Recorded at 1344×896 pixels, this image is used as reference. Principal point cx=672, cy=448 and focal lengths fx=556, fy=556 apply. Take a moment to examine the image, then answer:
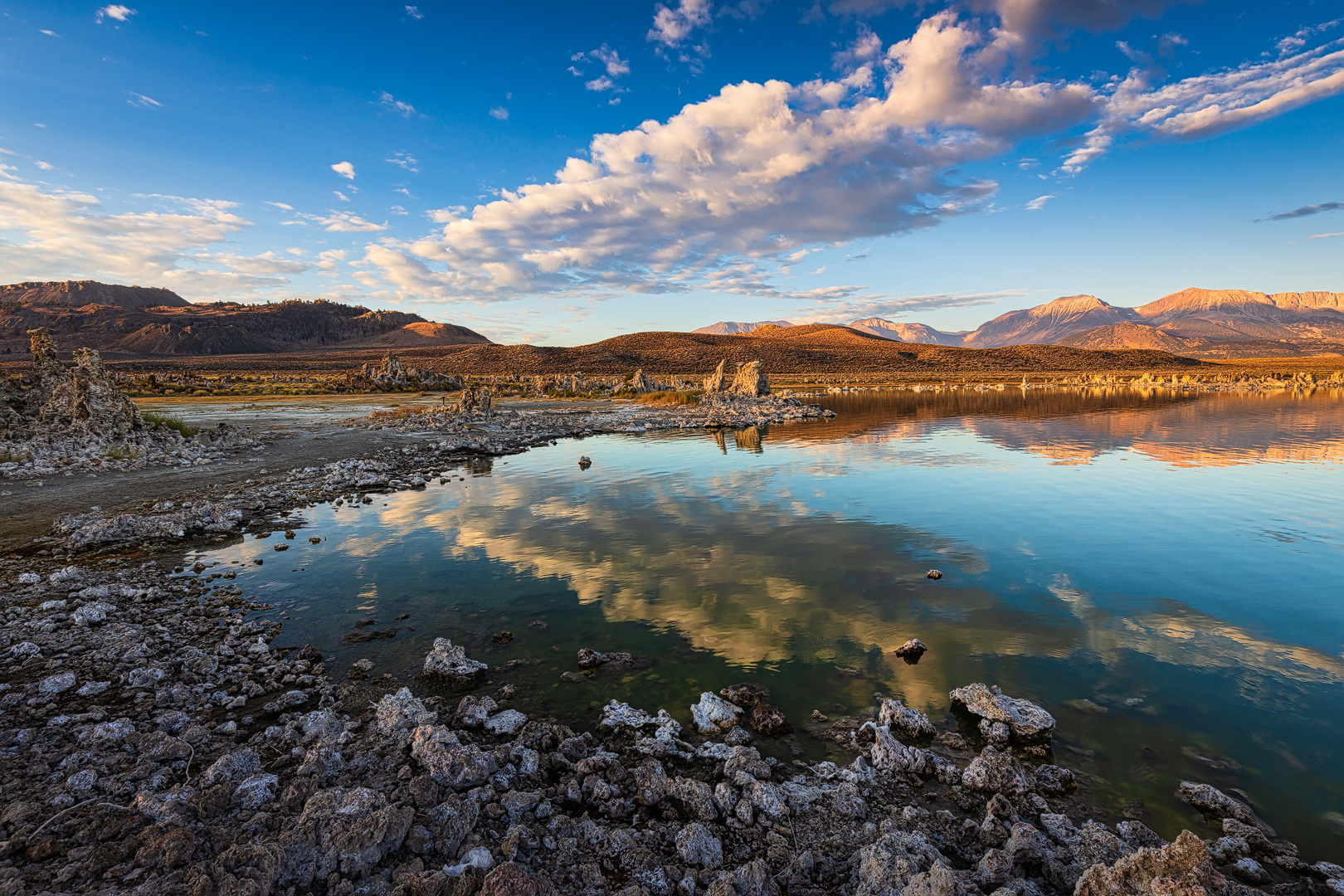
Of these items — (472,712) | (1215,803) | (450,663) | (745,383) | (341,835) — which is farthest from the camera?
(745,383)

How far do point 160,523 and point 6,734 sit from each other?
8883 mm

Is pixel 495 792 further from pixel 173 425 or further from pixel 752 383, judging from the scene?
pixel 752 383

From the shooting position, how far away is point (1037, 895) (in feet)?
12.8

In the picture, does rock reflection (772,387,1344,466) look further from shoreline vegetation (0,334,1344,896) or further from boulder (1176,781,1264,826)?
shoreline vegetation (0,334,1344,896)

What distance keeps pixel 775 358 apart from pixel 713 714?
150516 millimetres

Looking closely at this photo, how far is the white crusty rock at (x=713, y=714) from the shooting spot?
241 inches

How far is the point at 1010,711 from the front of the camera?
6047 millimetres

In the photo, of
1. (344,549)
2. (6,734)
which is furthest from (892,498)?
(6,734)

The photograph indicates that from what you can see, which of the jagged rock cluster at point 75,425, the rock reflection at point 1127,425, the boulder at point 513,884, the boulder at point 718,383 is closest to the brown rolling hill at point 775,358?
the boulder at point 718,383

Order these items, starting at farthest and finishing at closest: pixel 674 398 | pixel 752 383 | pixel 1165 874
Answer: pixel 674 398
pixel 752 383
pixel 1165 874

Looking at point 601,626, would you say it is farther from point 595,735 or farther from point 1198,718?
point 1198,718

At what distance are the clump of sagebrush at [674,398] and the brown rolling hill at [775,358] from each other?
59.3m

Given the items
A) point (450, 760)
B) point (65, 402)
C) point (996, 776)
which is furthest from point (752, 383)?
point (450, 760)

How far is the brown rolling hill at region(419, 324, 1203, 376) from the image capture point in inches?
5197
